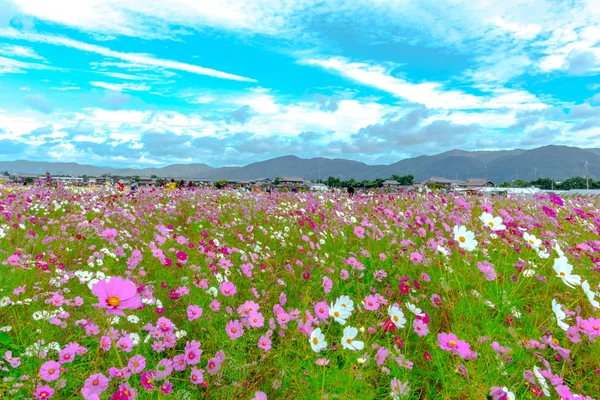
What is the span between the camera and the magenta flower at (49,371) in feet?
5.38

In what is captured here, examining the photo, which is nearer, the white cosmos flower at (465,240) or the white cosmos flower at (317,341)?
the white cosmos flower at (317,341)

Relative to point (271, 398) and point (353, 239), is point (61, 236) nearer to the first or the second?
point (353, 239)

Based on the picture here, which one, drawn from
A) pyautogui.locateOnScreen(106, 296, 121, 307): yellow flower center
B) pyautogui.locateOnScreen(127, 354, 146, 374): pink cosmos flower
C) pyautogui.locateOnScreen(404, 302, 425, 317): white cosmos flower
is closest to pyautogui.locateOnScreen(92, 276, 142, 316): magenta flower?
pyautogui.locateOnScreen(106, 296, 121, 307): yellow flower center

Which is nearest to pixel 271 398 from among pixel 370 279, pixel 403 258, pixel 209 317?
pixel 209 317

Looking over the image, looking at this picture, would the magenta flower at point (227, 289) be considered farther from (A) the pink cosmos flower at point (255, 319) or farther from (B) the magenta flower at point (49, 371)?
(B) the magenta flower at point (49, 371)

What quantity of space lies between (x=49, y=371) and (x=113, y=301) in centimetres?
92

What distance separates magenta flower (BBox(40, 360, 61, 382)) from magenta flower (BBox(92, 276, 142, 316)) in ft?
2.75

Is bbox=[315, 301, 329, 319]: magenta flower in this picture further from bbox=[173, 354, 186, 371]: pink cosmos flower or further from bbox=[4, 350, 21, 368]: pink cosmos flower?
bbox=[4, 350, 21, 368]: pink cosmos flower

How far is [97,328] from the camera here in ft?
7.07

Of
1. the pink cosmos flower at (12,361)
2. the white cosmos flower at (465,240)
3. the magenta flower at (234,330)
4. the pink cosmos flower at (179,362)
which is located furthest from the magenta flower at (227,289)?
the white cosmos flower at (465,240)

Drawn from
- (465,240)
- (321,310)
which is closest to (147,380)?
(321,310)

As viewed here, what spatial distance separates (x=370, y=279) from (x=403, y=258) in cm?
50

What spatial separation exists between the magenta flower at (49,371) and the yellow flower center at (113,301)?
2.83ft

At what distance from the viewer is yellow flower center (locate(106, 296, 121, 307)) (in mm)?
1089
